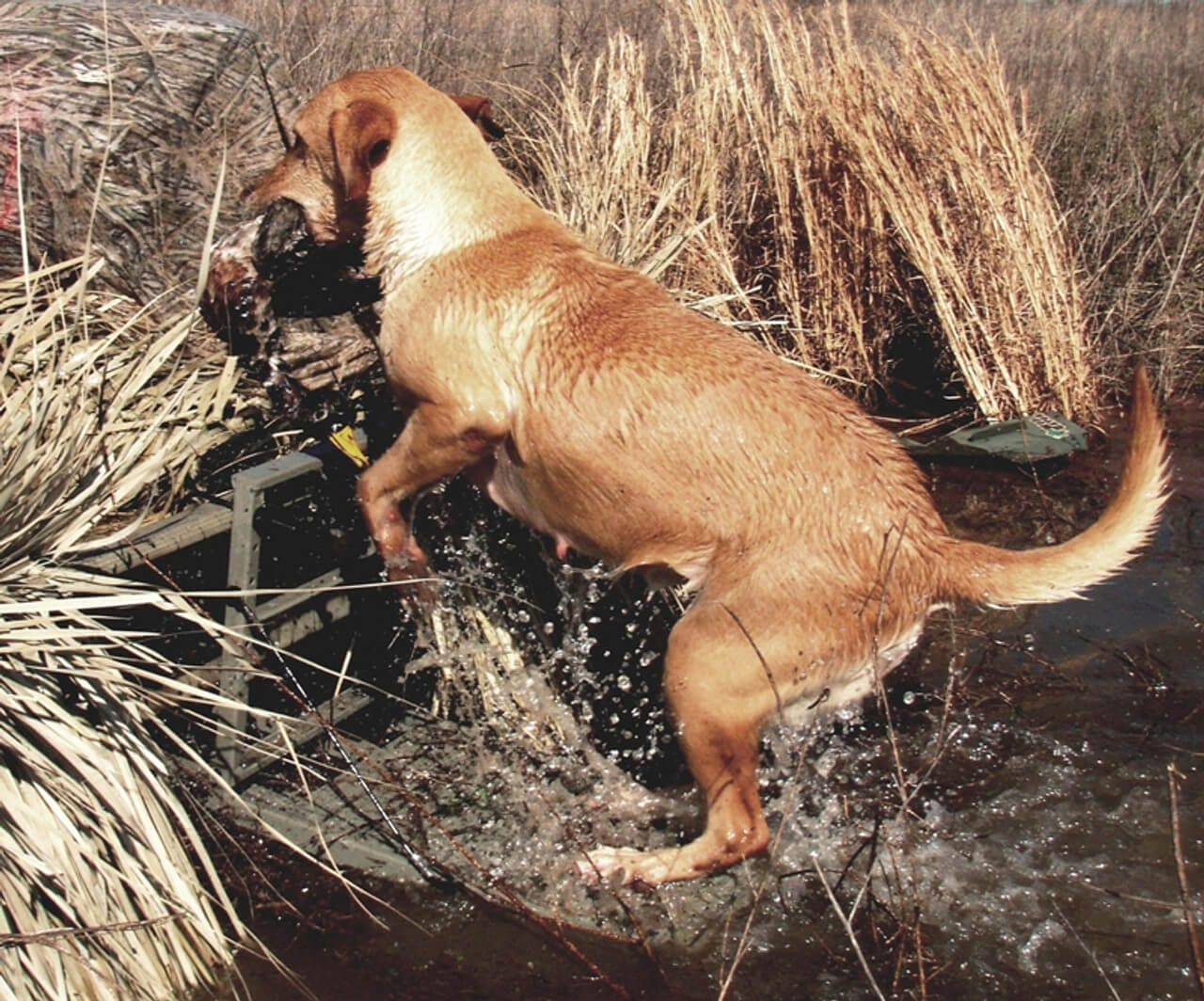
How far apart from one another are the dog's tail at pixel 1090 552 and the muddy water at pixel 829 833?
0.34 metres

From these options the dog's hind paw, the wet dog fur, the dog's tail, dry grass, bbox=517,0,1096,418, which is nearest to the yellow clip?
the wet dog fur

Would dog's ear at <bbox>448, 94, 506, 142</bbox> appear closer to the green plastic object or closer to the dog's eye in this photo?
the dog's eye

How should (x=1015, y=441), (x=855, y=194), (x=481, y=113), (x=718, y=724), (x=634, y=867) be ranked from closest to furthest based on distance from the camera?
(x=718, y=724) → (x=634, y=867) → (x=481, y=113) → (x=1015, y=441) → (x=855, y=194)

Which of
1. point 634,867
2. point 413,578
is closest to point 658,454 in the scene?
point 413,578

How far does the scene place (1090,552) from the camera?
125 inches

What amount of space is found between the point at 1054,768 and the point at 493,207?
9.20ft

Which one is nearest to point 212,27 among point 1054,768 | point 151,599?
point 151,599

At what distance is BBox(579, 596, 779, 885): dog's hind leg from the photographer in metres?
3.22

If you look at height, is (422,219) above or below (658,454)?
above

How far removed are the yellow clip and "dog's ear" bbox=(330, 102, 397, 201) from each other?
2.49 ft

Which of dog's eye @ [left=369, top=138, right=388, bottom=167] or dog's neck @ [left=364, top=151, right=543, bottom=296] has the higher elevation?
dog's eye @ [left=369, top=138, right=388, bottom=167]

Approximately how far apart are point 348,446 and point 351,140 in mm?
969

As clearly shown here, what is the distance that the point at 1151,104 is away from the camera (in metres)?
10.4

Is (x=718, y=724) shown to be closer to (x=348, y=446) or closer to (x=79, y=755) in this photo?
(x=348, y=446)
